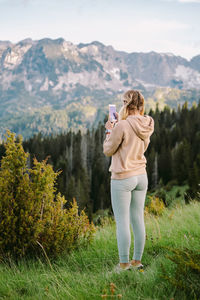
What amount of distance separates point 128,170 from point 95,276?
5.79ft

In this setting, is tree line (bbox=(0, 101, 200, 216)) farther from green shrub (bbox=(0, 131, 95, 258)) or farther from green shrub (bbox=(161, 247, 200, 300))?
green shrub (bbox=(161, 247, 200, 300))

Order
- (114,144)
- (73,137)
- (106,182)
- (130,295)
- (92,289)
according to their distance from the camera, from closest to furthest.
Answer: (130,295), (92,289), (114,144), (106,182), (73,137)

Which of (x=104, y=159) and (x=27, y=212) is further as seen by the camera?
(x=104, y=159)

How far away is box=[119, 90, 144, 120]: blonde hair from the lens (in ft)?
16.8

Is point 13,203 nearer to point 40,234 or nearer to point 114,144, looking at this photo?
point 40,234

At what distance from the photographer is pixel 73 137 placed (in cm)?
11612

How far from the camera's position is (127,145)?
511cm

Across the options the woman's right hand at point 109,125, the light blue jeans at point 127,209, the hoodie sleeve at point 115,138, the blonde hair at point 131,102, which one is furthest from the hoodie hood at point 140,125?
the light blue jeans at point 127,209

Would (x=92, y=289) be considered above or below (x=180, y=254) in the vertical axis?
below

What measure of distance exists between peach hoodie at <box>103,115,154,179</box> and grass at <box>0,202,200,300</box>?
4.96ft

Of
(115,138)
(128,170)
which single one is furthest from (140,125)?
(128,170)

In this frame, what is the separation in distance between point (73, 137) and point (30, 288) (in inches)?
4425

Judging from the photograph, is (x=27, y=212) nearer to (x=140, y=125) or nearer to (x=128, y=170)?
(x=128, y=170)

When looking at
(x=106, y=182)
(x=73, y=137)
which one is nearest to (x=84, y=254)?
(x=106, y=182)
